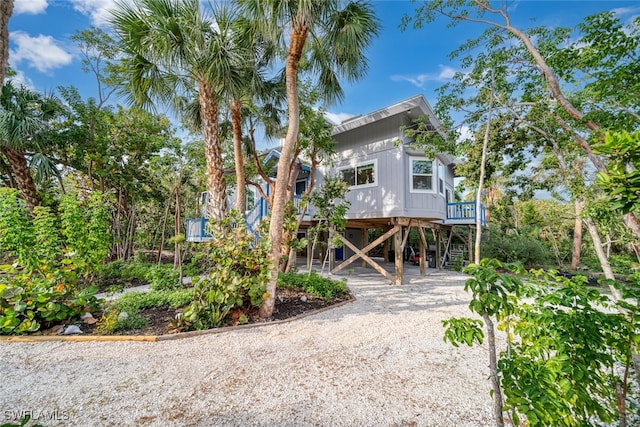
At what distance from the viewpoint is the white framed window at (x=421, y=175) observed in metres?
8.70

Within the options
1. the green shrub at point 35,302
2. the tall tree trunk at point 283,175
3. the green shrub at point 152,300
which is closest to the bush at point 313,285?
the tall tree trunk at point 283,175

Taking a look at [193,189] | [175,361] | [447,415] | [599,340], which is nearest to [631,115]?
[599,340]

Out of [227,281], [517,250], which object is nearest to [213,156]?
[227,281]

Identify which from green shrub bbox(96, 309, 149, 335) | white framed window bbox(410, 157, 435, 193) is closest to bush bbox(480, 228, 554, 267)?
white framed window bbox(410, 157, 435, 193)

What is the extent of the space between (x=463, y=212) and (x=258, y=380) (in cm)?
1214

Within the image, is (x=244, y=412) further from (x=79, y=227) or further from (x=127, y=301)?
(x=79, y=227)

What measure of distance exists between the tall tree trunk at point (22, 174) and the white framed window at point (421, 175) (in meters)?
12.6

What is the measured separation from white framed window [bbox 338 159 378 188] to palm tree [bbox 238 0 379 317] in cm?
384

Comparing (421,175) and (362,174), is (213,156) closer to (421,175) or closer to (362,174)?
(362,174)

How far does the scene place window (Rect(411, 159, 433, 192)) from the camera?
8.73 metres

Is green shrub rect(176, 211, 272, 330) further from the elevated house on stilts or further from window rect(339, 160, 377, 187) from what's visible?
window rect(339, 160, 377, 187)

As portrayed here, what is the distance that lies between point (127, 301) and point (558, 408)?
644cm

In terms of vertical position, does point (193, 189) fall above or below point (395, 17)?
below

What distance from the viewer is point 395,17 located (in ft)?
21.5
